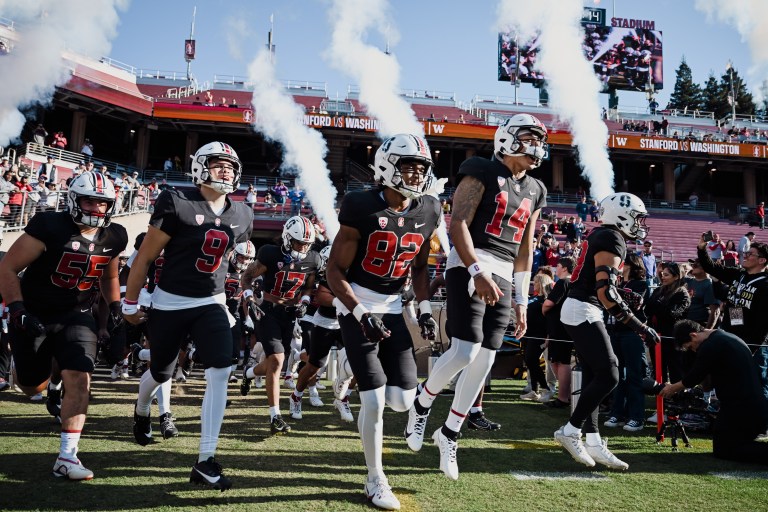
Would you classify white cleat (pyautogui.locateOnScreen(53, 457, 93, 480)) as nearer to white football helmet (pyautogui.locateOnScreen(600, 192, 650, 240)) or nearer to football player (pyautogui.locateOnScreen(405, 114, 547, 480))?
football player (pyautogui.locateOnScreen(405, 114, 547, 480))

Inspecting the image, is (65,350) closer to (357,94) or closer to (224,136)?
(224,136)

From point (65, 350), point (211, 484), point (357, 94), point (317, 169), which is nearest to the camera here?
point (211, 484)

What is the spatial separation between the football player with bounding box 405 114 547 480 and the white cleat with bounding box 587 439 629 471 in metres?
1.22

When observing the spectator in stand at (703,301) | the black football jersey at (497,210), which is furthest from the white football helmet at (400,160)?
the spectator in stand at (703,301)

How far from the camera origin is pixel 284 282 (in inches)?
277

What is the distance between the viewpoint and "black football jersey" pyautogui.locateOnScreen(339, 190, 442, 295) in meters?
4.05

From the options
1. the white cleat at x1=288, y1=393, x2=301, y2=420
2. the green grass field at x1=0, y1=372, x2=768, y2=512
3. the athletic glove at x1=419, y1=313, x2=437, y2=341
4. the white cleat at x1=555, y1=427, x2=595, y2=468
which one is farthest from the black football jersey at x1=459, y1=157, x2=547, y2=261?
the white cleat at x1=288, y1=393, x2=301, y2=420

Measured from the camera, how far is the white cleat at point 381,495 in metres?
3.72

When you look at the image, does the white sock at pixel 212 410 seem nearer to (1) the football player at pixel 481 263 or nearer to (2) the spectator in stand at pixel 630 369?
(1) the football player at pixel 481 263

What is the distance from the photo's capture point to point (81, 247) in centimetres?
474

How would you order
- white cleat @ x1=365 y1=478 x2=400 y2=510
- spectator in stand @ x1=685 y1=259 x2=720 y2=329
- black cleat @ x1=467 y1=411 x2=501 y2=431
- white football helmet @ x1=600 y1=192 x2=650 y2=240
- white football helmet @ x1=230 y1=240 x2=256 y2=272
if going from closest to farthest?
white cleat @ x1=365 y1=478 x2=400 y2=510, white football helmet @ x1=600 y1=192 x2=650 y2=240, black cleat @ x1=467 y1=411 x2=501 y2=431, spectator in stand @ x1=685 y1=259 x2=720 y2=329, white football helmet @ x1=230 y1=240 x2=256 y2=272

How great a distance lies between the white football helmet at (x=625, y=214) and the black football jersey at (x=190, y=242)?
10.8 feet

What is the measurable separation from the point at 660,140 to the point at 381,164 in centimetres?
3304

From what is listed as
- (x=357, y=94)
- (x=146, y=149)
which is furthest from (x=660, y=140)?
(x=146, y=149)
